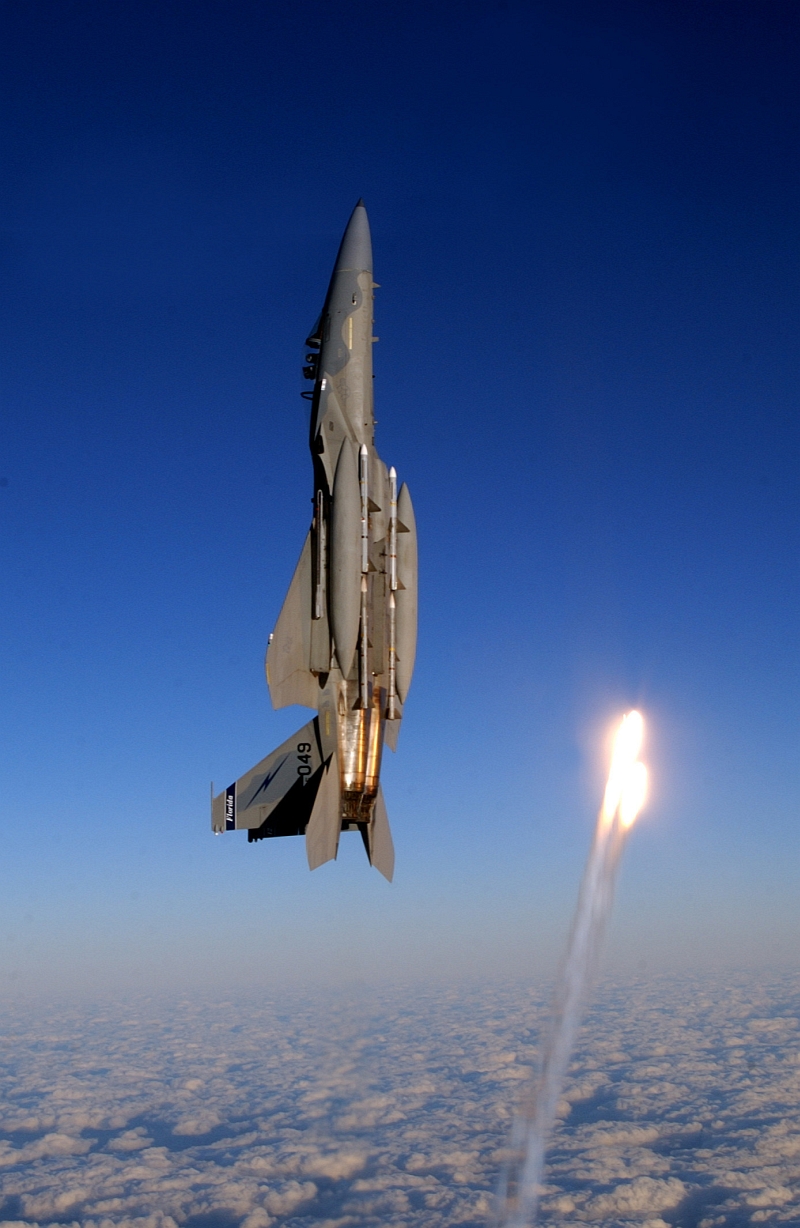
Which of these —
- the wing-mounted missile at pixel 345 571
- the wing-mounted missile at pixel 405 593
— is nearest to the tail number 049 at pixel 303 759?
the wing-mounted missile at pixel 345 571

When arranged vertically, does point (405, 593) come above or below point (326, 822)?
above

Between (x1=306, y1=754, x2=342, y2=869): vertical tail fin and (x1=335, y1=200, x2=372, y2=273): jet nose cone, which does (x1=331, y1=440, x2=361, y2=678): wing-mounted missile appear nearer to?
(x1=306, y1=754, x2=342, y2=869): vertical tail fin

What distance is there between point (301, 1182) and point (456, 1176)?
18.0 metres

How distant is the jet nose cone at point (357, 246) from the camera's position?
111ft

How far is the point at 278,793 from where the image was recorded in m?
31.1

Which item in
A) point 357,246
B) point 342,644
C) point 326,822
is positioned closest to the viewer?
point 326,822

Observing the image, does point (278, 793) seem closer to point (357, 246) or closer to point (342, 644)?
point (342, 644)

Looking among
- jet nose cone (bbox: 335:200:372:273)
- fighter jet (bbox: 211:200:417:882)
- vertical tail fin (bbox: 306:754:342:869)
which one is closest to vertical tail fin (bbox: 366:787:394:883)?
fighter jet (bbox: 211:200:417:882)

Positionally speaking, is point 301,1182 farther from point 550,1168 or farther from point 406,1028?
point 406,1028

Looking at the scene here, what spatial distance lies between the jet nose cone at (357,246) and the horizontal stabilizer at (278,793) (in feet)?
53.3

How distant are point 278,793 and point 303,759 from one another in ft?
4.78

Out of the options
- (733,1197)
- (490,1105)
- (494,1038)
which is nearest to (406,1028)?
(494,1038)

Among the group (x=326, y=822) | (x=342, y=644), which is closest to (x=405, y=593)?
(x=342, y=644)

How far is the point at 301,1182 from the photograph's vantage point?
110125 millimetres
